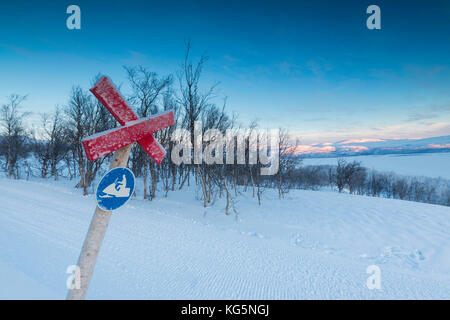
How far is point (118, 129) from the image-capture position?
188cm

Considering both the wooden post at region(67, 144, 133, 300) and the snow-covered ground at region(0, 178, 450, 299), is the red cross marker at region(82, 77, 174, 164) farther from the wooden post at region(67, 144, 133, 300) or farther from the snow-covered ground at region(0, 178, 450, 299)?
the snow-covered ground at region(0, 178, 450, 299)

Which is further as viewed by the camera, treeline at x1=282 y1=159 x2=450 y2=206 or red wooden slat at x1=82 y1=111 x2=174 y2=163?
treeline at x1=282 y1=159 x2=450 y2=206

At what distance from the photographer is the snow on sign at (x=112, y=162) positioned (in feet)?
5.69

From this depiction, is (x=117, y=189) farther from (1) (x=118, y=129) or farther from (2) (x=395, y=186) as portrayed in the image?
(2) (x=395, y=186)

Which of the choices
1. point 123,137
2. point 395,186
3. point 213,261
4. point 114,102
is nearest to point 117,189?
point 123,137

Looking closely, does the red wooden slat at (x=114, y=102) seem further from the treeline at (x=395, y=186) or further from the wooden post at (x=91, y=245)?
the treeline at (x=395, y=186)

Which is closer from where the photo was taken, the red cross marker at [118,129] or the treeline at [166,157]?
the red cross marker at [118,129]

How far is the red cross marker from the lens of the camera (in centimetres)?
174

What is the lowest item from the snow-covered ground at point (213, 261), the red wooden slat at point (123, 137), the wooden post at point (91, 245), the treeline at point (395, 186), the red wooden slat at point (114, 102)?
the treeline at point (395, 186)

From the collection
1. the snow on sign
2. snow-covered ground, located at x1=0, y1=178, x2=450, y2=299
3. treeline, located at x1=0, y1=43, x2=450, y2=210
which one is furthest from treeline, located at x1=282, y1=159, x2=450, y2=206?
the snow on sign

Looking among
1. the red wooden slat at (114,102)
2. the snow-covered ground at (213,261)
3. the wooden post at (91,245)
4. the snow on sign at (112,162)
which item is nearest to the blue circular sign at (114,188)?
the snow on sign at (112,162)

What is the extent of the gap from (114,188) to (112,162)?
1.05 feet

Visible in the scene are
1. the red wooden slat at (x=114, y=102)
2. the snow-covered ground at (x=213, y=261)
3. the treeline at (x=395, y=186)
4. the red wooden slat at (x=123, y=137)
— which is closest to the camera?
the red wooden slat at (x=123, y=137)

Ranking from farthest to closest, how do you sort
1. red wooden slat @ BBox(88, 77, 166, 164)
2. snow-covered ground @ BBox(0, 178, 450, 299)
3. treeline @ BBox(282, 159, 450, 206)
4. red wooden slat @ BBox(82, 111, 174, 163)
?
treeline @ BBox(282, 159, 450, 206) → snow-covered ground @ BBox(0, 178, 450, 299) → red wooden slat @ BBox(88, 77, 166, 164) → red wooden slat @ BBox(82, 111, 174, 163)
